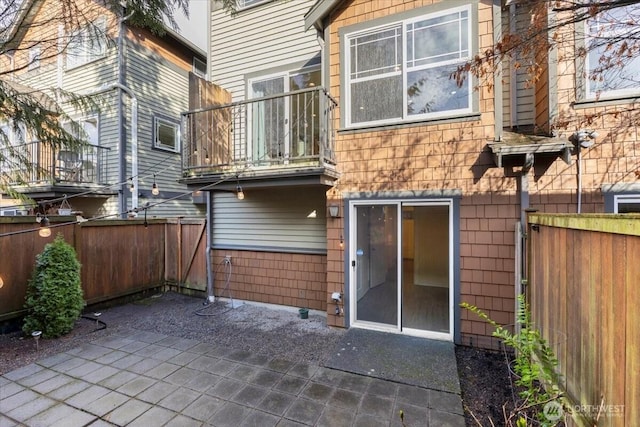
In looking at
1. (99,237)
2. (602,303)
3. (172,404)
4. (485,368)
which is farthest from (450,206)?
(99,237)

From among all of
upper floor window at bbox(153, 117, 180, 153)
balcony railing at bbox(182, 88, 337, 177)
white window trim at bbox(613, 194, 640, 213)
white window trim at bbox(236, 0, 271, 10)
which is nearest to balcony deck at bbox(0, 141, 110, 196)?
upper floor window at bbox(153, 117, 180, 153)

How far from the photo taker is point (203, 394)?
3.19 meters

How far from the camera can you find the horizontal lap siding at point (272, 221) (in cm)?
584

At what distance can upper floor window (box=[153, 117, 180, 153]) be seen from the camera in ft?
30.2

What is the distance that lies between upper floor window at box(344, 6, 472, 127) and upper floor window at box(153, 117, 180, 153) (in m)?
7.01

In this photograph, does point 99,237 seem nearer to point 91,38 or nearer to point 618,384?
point 91,38

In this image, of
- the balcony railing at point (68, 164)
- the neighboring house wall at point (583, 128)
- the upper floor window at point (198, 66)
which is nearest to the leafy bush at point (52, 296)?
the balcony railing at point (68, 164)

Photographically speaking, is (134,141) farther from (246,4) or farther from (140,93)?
(246,4)

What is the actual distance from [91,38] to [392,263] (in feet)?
20.9

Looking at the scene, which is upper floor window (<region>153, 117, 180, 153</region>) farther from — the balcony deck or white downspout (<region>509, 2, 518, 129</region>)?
white downspout (<region>509, 2, 518, 129</region>)

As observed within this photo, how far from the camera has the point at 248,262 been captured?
6.50 meters

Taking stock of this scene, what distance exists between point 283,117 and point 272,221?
85.4 inches

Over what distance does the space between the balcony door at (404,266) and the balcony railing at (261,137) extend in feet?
4.34

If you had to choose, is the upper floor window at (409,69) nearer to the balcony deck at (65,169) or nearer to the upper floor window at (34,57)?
the upper floor window at (34,57)
